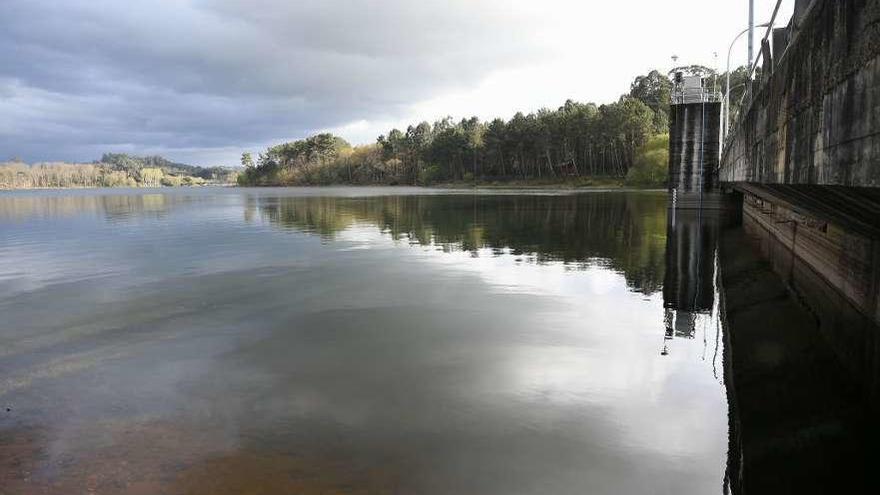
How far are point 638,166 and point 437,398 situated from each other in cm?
11111

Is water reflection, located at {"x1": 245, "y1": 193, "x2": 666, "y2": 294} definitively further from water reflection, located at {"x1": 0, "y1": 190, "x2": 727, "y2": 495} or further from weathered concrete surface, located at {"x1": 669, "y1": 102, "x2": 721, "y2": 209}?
weathered concrete surface, located at {"x1": 669, "y1": 102, "x2": 721, "y2": 209}

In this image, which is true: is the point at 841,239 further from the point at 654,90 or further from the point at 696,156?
the point at 654,90

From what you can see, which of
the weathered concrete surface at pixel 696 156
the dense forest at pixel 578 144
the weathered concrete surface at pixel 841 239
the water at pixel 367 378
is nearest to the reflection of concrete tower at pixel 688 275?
the water at pixel 367 378

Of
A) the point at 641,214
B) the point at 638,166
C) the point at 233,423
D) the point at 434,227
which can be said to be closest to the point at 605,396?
the point at 233,423

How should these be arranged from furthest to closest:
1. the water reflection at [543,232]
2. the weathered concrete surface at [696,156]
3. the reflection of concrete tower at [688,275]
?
1. the weathered concrete surface at [696,156]
2. the water reflection at [543,232]
3. the reflection of concrete tower at [688,275]

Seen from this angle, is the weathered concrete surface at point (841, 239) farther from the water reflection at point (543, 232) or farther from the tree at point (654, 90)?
the tree at point (654, 90)

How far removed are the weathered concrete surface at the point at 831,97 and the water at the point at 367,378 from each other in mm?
4629

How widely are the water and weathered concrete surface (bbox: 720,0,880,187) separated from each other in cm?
463

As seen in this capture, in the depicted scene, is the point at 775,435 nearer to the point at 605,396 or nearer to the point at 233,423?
the point at 605,396

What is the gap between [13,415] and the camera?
11.0 metres

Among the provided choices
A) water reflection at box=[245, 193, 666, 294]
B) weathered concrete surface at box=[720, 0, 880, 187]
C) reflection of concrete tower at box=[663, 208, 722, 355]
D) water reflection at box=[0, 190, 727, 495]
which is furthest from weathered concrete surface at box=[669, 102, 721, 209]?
weathered concrete surface at box=[720, 0, 880, 187]

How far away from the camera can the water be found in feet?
28.8

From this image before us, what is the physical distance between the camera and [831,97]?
6949mm

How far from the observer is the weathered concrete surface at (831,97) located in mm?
5555
